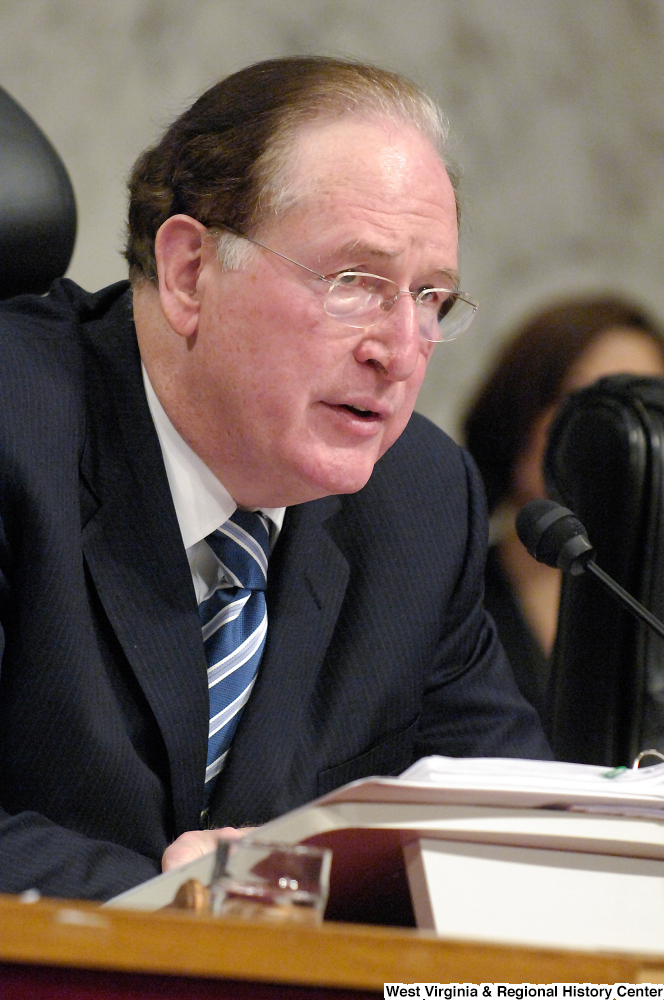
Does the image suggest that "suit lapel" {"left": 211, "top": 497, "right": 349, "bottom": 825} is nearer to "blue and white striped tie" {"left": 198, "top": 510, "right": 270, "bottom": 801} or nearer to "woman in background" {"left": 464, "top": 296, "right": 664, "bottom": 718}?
"blue and white striped tie" {"left": 198, "top": 510, "right": 270, "bottom": 801}

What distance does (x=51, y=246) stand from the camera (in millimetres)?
1309

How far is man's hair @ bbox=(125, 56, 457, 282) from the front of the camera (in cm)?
115

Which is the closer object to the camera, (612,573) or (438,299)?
(438,299)

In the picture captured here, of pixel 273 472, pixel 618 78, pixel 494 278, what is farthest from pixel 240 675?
pixel 618 78

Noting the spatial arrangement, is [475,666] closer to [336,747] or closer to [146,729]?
[336,747]

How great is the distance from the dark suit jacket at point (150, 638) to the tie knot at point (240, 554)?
50 millimetres

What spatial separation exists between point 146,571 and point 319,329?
33 cm

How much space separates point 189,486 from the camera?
1.18m

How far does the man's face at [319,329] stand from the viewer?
43.9 inches

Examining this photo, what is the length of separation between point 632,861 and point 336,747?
62 cm

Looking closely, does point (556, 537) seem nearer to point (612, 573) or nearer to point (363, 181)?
point (612, 573)

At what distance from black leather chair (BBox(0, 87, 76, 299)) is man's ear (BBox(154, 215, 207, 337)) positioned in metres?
0.17

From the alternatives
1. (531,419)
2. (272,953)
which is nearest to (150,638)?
(272,953)

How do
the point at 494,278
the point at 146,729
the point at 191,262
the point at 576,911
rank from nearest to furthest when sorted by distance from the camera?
the point at 576,911 → the point at 146,729 → the point at 191,262 → the point at 494,278
